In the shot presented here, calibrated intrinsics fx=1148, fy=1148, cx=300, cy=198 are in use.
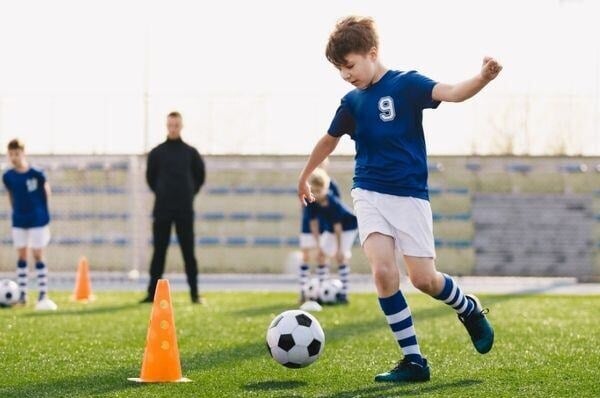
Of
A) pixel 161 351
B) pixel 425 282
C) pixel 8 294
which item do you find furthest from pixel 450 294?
pixel 8 294

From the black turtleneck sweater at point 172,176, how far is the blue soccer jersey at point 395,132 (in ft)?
23.5

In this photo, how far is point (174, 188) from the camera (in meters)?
13.4

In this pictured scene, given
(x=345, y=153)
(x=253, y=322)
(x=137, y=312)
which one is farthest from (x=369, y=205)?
(x=345, y=153)

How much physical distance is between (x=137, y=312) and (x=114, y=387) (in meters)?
5.97

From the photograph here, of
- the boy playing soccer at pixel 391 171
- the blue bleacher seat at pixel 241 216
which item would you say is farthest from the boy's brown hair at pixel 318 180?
the blue bleacher seat at pixel 241 216

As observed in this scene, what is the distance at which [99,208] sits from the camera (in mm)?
22797

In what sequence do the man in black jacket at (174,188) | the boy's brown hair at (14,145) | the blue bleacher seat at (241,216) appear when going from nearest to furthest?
the boy's brown hair at (14,145) → the man in black jacket at (174,188) → the blue bleacher seat at (241,216)

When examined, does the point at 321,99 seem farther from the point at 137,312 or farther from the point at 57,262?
the point at 137,312

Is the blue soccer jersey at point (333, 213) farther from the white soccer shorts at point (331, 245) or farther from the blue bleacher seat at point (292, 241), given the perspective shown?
the blue bleacher seat at point (292, 241)

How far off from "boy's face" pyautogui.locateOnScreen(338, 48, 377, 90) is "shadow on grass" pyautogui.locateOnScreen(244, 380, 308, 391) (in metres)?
1.70

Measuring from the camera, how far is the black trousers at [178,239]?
531 inches

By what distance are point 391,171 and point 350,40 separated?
75 centimetres

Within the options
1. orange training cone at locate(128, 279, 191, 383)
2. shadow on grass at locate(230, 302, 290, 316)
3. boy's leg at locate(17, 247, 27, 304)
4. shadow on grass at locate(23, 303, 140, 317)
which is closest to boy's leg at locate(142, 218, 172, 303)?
shadow on grass at locate(23, 303, 140, 317)

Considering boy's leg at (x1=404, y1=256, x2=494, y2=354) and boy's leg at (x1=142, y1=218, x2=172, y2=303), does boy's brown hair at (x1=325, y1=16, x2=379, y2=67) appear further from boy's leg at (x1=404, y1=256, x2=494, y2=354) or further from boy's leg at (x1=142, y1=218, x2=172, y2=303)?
boy's leg at (x1=142, y1=218, x2=172, y2=303)
